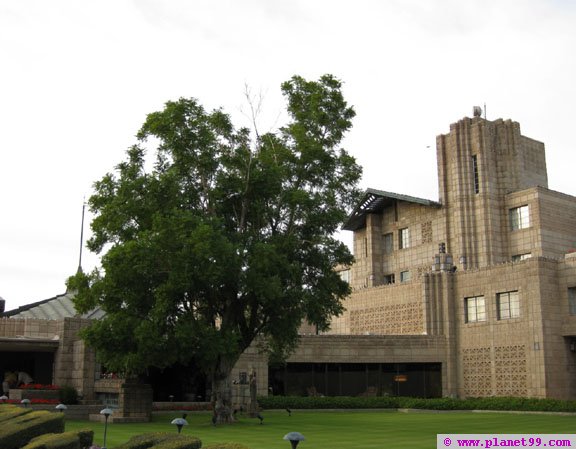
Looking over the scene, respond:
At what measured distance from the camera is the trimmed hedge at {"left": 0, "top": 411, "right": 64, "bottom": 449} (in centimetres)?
1592

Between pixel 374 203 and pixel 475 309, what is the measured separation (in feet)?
49.0

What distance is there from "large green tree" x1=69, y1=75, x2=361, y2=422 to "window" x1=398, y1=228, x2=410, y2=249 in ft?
80.2

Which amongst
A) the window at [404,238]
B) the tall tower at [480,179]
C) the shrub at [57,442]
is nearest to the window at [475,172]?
the tall tower at [480,179]

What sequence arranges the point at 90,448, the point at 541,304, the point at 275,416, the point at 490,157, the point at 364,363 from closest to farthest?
the point at 90,448
the point at 275,416
the point at 541,304
the point at 364,363
the point at 490,157

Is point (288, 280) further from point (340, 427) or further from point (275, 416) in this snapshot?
point (275, 416)

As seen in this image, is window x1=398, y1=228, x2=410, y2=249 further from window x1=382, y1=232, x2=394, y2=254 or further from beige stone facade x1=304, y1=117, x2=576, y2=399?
window x1=382, y1=232, x2=394, y2=254

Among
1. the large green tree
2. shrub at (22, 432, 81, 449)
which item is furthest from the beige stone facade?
shrub at (22, 432, 81, 449)

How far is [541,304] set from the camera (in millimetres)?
38812

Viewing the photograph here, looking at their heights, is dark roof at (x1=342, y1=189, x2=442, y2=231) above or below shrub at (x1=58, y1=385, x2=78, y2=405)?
above

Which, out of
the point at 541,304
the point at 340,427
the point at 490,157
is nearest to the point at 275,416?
the point at 340,427

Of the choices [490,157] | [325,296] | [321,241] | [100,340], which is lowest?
[100,340]

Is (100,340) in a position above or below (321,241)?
below

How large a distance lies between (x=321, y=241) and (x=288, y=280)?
2272mm

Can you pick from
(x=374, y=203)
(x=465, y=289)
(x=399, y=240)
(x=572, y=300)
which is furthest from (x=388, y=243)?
(x=572, y=300)
